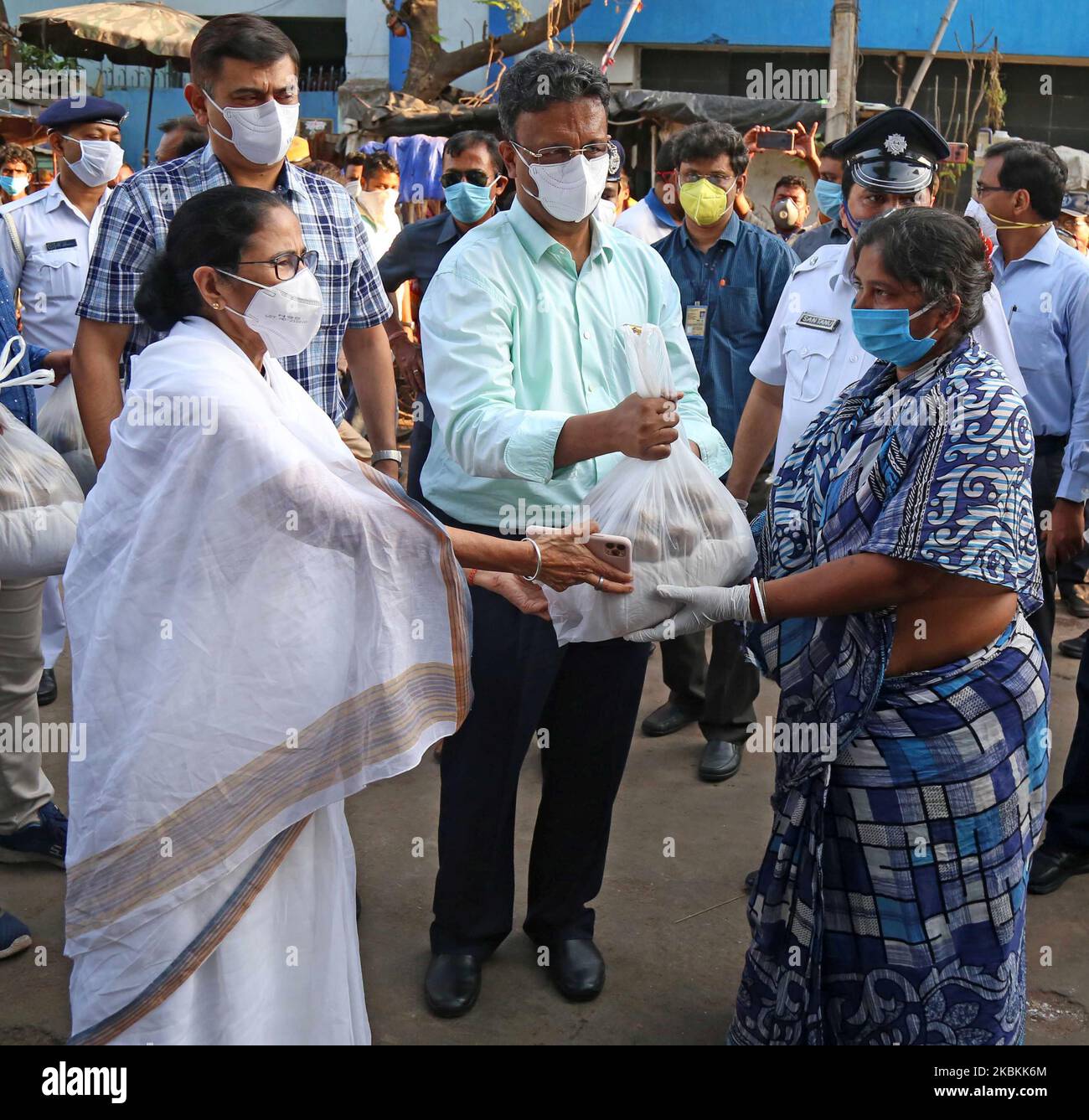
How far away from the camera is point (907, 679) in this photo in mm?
2332

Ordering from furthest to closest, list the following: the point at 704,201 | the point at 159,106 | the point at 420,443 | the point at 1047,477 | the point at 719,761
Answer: the point at 159,106, the point at 704,201, the point at 719,761, the point at 1047,477, the point at 420,443

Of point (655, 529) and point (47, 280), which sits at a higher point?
point (47, 280)

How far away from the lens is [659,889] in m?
3.50

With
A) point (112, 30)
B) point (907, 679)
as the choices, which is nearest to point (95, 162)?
point (907, 679)

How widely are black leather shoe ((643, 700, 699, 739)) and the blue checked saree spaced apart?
6.86 ft

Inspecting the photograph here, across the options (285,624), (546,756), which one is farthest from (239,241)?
(546,756)

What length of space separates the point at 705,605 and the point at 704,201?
251 centimetres

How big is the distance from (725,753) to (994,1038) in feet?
6.39

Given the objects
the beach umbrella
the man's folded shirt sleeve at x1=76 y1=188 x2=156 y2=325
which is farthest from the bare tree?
the man's folded shirt sleeve at x1=76 y1=188 x2=156 y2=325

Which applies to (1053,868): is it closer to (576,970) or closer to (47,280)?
(576,970)

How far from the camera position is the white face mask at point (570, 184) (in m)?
2.54

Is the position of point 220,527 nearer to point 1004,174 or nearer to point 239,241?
point 239,241

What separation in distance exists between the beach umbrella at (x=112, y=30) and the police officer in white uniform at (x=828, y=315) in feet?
29.7

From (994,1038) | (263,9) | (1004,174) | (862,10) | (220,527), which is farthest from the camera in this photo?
(263,9)
